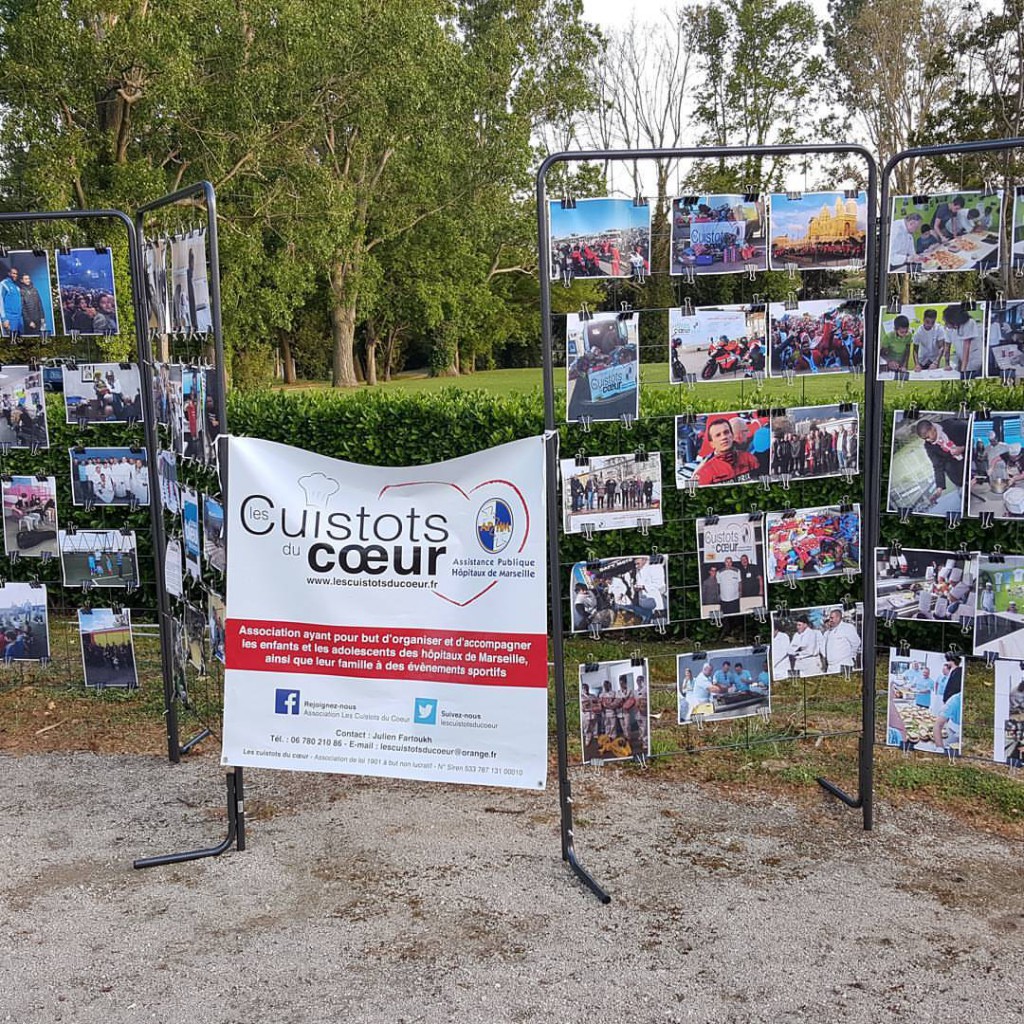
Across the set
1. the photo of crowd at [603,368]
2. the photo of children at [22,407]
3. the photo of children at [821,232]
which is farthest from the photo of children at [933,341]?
the photo of children at [22,407]

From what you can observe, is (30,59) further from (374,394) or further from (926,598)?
(926,598)

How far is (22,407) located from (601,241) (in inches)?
135

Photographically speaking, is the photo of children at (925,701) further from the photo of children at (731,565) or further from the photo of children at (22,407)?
the photo of children at (22,407)

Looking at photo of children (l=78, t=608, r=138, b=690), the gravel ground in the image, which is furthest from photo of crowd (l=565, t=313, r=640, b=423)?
photo of children (l=78, t=608, r=138, b=690)

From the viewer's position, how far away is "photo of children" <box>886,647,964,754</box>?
14.0 ft

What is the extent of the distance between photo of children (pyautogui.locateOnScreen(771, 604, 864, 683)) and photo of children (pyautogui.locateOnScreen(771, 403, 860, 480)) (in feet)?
2.05

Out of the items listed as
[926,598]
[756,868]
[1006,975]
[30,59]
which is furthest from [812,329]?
[30,59]

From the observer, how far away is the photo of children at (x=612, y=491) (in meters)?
4.23

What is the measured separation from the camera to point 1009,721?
4.16 metres

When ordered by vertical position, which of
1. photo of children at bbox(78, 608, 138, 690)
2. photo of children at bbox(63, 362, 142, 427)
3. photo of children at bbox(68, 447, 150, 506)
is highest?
photo of children at bbox(63, 362, 142, 427)

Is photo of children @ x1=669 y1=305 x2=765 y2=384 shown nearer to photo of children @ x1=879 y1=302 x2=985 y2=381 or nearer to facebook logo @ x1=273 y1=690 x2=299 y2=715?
photo of children @ x1=879 y1=302 x2=985 y2=381

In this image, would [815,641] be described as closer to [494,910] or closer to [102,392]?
[494,910]

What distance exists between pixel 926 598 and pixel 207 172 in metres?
19.7

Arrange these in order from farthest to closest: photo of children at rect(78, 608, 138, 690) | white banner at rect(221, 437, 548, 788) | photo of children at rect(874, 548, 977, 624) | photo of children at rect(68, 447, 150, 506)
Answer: photo of children at rect(78, 608, 138, 690) < photo of children at rect(68, 447, 150, 506) < photo of children at rect(874, 548, 977, 624) < white banner at rect(221, 437, 548, 788)
